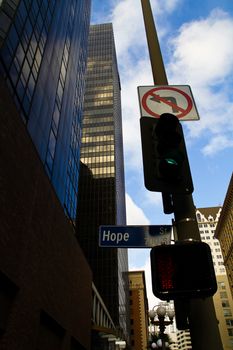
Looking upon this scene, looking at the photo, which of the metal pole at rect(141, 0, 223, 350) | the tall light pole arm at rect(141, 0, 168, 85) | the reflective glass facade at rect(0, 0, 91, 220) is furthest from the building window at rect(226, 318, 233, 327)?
the metal pole at rect(141, 0, 223, 350)

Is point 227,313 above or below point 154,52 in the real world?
above

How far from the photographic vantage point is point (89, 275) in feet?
97.9

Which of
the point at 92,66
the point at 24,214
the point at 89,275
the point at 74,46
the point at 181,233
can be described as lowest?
the point at 181,233

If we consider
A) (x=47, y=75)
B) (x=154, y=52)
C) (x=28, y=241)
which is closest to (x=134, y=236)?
(x=154, y=52)

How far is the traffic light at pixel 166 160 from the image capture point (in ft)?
10.6

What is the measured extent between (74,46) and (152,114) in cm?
3968

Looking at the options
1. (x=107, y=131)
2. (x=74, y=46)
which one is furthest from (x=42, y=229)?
(x=107, y=131)

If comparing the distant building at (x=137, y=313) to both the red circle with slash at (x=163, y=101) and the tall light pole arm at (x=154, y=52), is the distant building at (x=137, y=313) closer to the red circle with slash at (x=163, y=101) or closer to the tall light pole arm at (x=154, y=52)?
the red circle with slash at (x=163, y=101)

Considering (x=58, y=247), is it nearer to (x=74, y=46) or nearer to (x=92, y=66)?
(x=74, y=46)

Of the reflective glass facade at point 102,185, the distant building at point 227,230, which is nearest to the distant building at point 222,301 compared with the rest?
the distant building at point 227,230

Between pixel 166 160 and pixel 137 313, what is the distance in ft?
418

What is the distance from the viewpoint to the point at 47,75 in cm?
2634

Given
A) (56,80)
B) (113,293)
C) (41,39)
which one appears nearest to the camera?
(41,39)

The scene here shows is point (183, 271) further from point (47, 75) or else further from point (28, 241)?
point (47, 75)
